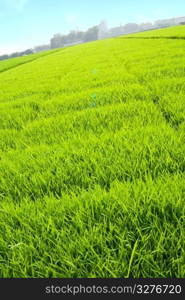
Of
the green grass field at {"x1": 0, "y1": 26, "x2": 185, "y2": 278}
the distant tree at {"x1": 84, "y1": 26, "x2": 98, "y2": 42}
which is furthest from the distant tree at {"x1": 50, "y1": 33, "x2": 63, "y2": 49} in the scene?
the green grass field at {"x1": 0, "y1": 26, "x2": 185, "y2": 278}

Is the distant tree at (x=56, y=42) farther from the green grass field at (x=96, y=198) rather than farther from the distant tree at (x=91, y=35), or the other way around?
the green grass field at (x=96, y=198)

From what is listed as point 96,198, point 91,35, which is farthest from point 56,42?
point 96,198

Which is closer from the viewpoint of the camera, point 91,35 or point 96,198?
point 96,198

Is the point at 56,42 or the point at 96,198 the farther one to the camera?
the point at 56,42

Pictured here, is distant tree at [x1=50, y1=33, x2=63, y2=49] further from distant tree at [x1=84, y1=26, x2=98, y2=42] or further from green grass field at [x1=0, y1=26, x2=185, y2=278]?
green grass field at [x1=0, y1=26, x2=185, y2=278]

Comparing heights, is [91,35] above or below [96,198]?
above

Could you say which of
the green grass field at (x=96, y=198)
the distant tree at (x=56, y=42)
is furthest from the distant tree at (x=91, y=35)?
the green grass field at (x=96, y=198)

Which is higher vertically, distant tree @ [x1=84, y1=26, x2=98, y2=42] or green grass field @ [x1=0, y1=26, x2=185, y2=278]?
distant tree @ [x1=84, y1=26, x2=98, y2=42]

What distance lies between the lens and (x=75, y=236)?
0.96 metres

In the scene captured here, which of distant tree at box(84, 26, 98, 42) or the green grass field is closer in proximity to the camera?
the green grass field

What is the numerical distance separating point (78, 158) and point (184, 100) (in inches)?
65.1

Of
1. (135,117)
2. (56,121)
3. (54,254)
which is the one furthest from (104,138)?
(54,254)

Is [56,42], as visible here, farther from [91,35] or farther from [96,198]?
[96,198]

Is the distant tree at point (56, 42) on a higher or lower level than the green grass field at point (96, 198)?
higher
